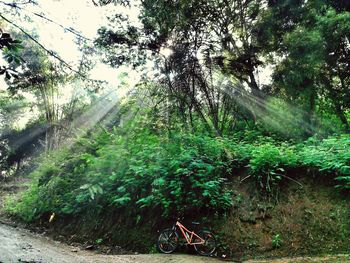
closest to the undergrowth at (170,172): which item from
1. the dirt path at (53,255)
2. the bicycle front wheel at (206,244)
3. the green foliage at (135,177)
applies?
the green foliage at (135,177)

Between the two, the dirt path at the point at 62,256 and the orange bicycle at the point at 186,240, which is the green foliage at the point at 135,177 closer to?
the orange bicycle at the point at 186,240

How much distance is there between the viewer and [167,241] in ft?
25.1

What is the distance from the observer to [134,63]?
14.2m

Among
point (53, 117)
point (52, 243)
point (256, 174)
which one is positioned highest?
point (53, 117)

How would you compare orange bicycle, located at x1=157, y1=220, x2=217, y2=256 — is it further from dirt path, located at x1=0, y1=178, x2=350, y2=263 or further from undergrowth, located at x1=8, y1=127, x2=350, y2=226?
undergrowth, located at x1=8, y1=127, x2=350, y2=226

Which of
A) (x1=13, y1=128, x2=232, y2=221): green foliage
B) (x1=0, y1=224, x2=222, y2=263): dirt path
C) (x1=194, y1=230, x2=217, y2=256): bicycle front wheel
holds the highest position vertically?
(x1=13, y1=128, x2=232, y2=221): green foliage

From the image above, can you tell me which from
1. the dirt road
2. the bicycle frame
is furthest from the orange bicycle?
the dirt road

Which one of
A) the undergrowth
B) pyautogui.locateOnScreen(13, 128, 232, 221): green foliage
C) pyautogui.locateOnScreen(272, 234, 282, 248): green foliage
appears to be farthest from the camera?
pyautogui.locateOnScreen(13, 128, 232, 221): green foliage

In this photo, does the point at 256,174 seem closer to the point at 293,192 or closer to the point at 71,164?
the point at 293,192

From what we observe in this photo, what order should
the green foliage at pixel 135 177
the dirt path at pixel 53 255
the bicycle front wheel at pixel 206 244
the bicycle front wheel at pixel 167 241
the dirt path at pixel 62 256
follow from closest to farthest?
the dirt path at pixel 62 256, the dirt path at pixel 53 255, the bicycle front wheel at pixel 206 244, the bicycle front wheel at pixel 167 241, the green foliage at pixel 135 177

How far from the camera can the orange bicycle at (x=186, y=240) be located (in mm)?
7289

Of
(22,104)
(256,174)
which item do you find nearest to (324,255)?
(256,174)

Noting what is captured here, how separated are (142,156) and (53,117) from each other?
663 inches

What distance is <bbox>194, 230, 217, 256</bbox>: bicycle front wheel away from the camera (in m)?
7.25
